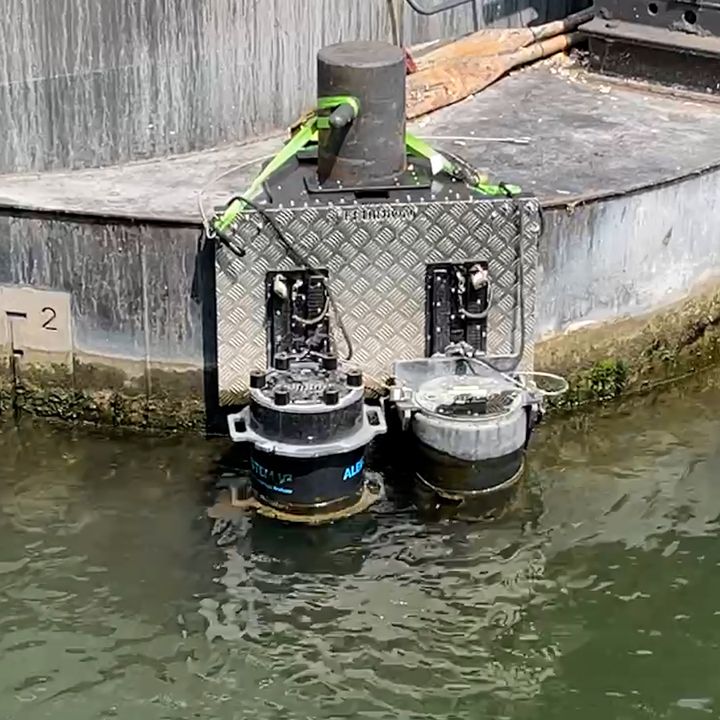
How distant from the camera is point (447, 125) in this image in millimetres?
12789

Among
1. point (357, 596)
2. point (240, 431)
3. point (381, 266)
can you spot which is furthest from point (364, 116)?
point (357, 596)

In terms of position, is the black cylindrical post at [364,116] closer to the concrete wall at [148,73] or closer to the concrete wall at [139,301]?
the concrete wall at [139,301]

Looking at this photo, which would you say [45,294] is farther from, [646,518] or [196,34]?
[646,518]

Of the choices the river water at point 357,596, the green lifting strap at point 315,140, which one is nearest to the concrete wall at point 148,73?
the green lifting strap at point 315,140

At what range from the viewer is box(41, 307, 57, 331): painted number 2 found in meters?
11.1

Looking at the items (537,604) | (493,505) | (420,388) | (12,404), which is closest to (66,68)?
(12,404)

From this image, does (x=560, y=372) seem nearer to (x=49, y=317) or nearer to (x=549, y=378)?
(x=549, y=378)

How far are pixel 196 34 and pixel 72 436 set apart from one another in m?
3.03

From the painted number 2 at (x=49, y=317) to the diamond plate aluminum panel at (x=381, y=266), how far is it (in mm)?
1230

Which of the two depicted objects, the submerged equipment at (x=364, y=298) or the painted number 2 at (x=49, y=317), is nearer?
the submerged equipment at (x=364, y=298)

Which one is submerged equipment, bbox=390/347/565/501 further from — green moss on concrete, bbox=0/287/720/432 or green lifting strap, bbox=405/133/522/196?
green lifting strap, bbox=405/133/522/196

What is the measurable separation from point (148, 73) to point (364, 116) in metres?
1.96

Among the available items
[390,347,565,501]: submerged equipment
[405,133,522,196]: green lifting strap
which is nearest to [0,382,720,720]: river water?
[390,347,565,501]: submerged equipment

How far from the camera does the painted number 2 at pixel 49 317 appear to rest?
11.1m
